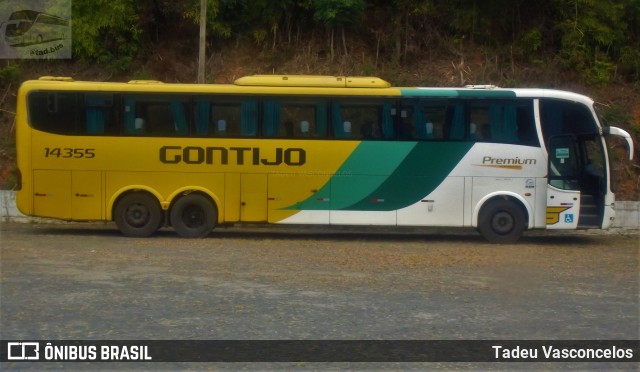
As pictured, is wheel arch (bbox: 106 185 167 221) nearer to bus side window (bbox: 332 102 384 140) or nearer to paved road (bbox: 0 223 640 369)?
A: paved road (bbox: 0 223 640 369)

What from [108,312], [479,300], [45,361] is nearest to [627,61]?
[479,300]

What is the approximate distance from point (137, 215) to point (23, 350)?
10.7 meters

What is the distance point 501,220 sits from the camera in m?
18.9

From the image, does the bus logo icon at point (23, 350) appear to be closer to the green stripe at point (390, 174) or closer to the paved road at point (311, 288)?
the paved road at point (311, 288)

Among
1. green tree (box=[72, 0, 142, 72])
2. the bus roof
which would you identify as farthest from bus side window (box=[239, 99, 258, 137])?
green tree (box=[72, 0, 142, 72])

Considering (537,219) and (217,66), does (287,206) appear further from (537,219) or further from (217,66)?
(217,66)

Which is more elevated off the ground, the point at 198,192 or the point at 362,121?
the point at 362,121

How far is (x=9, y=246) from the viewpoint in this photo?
1691 centimetres

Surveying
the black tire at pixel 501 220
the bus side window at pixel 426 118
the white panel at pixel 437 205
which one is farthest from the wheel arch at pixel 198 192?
the black tire at pixel 501 220

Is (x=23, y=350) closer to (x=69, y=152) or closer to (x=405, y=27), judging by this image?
(x=69, y=152)

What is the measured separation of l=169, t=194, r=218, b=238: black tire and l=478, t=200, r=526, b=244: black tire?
19.2 ft

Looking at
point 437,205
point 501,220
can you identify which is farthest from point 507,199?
point 437,205

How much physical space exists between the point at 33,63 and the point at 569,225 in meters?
20.3

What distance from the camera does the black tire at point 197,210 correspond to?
1897cm
